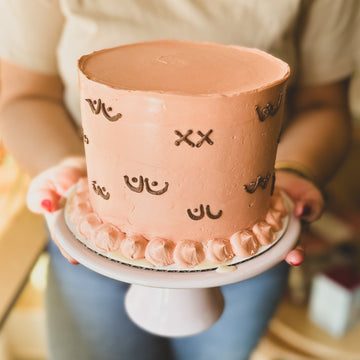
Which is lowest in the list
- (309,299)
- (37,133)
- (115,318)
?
(309,299)

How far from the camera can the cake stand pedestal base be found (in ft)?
2.61

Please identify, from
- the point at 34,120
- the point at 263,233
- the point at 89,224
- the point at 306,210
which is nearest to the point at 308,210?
the point at 306,210

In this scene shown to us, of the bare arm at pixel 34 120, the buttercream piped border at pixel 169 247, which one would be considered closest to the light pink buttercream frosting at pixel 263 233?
the buttercream piped border at pixel 169 247

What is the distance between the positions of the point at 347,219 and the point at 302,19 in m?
1.08

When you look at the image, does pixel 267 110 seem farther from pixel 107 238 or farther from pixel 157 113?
pixel 107 238

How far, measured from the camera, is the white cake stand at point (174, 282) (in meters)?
0.61

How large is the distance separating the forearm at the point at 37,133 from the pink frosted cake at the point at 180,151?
31cm

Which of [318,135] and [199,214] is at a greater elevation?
[199,214]

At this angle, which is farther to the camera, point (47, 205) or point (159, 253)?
point (47, 205)

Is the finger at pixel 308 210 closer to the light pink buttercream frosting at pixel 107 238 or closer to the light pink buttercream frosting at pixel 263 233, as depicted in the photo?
the light pink buttercream frosting at pixel 263 233

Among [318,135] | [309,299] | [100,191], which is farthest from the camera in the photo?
[309,299]

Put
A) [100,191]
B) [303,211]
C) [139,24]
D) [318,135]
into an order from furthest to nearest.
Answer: [318,135] → [139,24] → [303,211] → [100,191]

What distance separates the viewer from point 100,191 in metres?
0.66

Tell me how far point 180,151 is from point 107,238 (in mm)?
169
